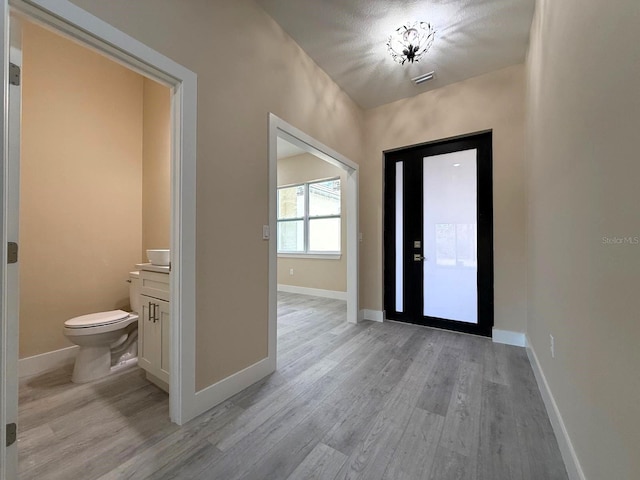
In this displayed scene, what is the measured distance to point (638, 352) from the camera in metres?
0.67

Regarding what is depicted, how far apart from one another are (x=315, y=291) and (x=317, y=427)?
371 cm

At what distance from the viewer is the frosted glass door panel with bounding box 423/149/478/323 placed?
301 centimetres

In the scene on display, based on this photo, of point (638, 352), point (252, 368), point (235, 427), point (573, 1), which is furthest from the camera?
point (252, 368)

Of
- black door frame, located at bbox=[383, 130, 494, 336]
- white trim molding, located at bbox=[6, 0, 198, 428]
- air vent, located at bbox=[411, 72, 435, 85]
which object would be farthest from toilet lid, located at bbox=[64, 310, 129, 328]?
air vent, located at bbox=[411, 72, 435, 85]

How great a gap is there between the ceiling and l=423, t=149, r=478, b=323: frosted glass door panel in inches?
37.1

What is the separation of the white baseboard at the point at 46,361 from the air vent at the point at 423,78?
14.5 feet

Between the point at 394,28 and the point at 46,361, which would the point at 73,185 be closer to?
the point at 46,361

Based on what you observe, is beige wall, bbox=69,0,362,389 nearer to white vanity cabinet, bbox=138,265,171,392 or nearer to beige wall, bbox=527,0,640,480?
white vanity cabinet, bbox=138,265,171,392

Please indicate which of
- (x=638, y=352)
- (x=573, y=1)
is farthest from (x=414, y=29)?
(x=638, y=352)

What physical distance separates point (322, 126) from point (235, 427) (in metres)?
2.72

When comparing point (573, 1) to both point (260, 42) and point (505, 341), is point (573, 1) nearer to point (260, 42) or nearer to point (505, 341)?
point (260, 42)

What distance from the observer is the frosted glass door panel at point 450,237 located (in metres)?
3.01

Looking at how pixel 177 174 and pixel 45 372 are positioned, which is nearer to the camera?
pixel 177 174

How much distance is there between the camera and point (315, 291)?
5.20 m
